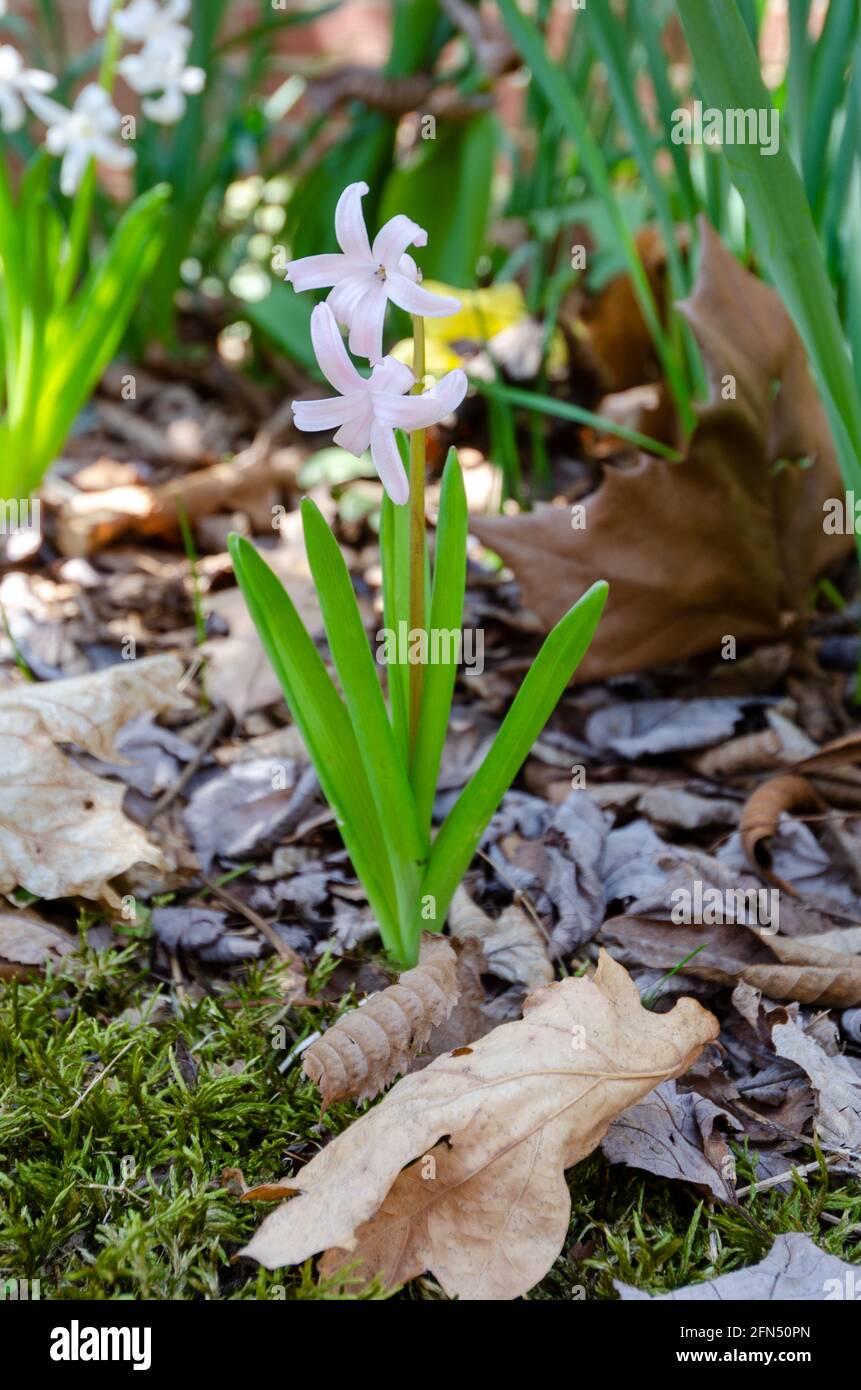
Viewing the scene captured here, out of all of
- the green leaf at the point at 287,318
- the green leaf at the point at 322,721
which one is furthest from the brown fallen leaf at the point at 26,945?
the green leaf at the point at 287,318

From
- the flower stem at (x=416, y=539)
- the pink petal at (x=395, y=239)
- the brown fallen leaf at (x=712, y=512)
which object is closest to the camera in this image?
the pink petal at (x=395, y=239)

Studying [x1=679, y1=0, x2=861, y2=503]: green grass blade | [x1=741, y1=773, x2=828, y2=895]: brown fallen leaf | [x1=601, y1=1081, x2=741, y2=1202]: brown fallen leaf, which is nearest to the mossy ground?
[x1=601, y1=1081, x2=741, y2=1202]: brown fallen leaf

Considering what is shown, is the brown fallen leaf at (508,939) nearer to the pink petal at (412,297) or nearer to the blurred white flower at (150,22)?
the pink petal at (412,297)

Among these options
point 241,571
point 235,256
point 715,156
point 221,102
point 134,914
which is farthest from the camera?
point 221,102

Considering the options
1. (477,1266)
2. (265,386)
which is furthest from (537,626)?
(265,386)

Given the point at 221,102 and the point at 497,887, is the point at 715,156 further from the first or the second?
the point at 221,102

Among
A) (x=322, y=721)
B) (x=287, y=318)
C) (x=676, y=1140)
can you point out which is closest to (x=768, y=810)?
(x=676, y=1140)
